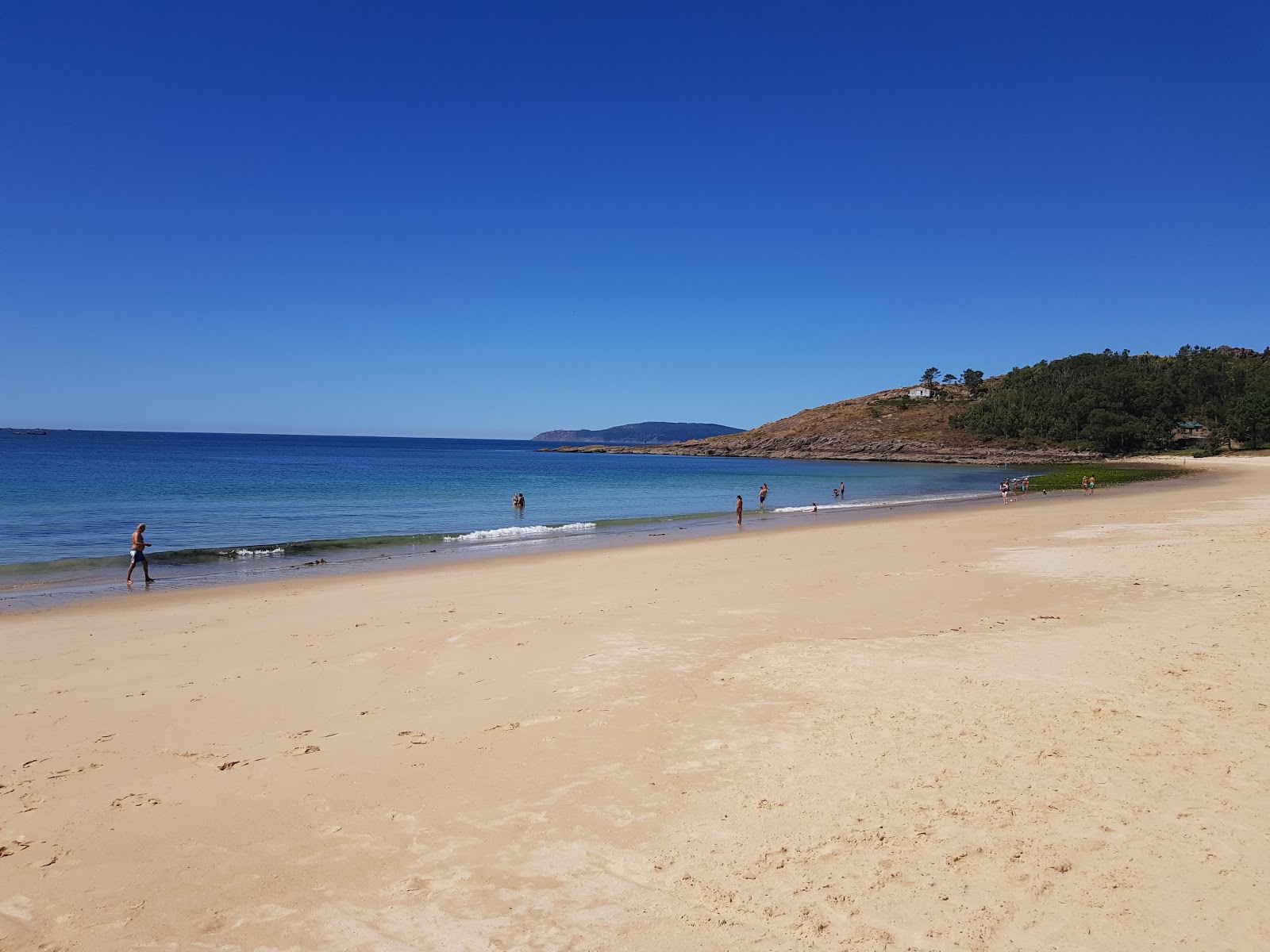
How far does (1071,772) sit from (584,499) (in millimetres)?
42029

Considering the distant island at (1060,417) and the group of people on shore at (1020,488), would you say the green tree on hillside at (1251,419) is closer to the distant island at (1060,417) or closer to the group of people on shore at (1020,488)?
the distant island at (1060,417)

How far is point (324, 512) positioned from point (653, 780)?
3336 cm

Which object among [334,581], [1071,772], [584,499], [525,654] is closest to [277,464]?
[584,499]

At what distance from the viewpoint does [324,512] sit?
3575 cm

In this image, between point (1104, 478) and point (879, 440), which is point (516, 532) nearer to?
point (1104, 478)

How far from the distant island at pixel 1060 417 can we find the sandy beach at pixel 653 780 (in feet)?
293

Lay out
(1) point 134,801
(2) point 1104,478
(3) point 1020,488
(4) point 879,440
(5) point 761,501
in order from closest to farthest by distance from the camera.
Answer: (1) point 134,801, (5) point 761,501, (3) point 1020,488, (2) point 1104,478, (4) point 879,440

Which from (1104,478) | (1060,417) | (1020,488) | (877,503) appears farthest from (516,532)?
(1060,417)

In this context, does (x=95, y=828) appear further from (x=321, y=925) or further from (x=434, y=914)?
(x=434, y=914)

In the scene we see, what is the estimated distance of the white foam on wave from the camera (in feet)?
89.5

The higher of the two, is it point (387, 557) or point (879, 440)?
point (879, 440)

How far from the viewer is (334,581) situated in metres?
17.3

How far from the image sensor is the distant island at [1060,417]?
292 ft

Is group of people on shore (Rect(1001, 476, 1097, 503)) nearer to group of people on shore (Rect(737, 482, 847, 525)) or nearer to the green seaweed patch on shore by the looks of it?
the green seaweed patch on shore
